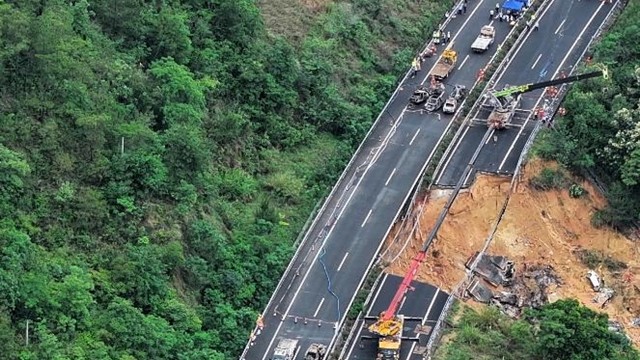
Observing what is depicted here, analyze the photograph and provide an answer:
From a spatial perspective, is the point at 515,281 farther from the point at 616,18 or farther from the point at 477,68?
the point at 616,18

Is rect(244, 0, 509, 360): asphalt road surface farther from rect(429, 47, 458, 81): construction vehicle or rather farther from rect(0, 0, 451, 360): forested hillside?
rect(0, 0, 451, 360): forested hillside

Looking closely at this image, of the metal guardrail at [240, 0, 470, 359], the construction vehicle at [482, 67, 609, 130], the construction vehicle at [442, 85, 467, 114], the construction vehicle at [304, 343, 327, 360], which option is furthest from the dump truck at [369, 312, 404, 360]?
the construction vehicle at [442, 85, 467, 114]

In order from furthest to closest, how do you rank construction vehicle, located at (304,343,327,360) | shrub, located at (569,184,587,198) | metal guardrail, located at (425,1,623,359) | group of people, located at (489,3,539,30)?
1. group of people, located at (489,3,539,30)
2. shrub, located at (569,184,587,198)
3. metal guardrail, located at (425,1,623,359)
4. construction vehicle, located at (304,343,327,360)

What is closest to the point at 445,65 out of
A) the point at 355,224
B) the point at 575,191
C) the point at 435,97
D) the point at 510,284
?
the point at 435,97

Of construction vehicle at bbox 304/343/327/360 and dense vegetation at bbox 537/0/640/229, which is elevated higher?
dense vegetation at bbox 537/0/640/229

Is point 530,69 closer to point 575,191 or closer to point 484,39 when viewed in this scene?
point 484,39

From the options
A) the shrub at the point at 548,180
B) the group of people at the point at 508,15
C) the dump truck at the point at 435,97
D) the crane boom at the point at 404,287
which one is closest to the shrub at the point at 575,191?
the shrub at the point at 548,180
